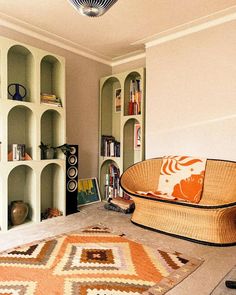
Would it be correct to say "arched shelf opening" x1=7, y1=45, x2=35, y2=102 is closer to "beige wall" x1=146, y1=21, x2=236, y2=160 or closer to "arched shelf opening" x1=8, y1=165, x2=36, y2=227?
"arched shelf opening" x1=8, y1=165, x2=36, y2=227

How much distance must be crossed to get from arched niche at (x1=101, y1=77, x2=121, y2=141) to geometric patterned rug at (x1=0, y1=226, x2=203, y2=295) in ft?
7.44

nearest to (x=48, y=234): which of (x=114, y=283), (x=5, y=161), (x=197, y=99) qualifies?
(x=5, y=161)

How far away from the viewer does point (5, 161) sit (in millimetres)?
2674

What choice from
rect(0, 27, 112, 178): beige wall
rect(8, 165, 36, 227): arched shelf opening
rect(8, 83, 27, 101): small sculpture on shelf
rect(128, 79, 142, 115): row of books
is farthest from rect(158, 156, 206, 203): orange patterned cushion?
rect(8, 83, 27, 101): small sculpture on shelf

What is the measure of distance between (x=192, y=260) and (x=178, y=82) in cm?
222

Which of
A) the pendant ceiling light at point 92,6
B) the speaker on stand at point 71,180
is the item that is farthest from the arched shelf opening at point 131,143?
the pendant ceiling light at point 92,6

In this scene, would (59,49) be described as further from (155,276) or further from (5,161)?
(155,276)

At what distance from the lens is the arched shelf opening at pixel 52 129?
10.7ft

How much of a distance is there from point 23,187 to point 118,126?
6.16 ft

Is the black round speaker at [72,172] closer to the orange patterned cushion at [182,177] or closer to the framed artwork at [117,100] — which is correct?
the orange patterned cushion at [182,177]

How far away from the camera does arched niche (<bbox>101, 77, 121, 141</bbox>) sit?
13.8 ft

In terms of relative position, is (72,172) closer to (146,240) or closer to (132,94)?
(146,240)

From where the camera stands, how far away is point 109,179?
411cm

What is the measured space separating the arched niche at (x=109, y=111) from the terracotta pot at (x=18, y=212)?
1.88 metres
